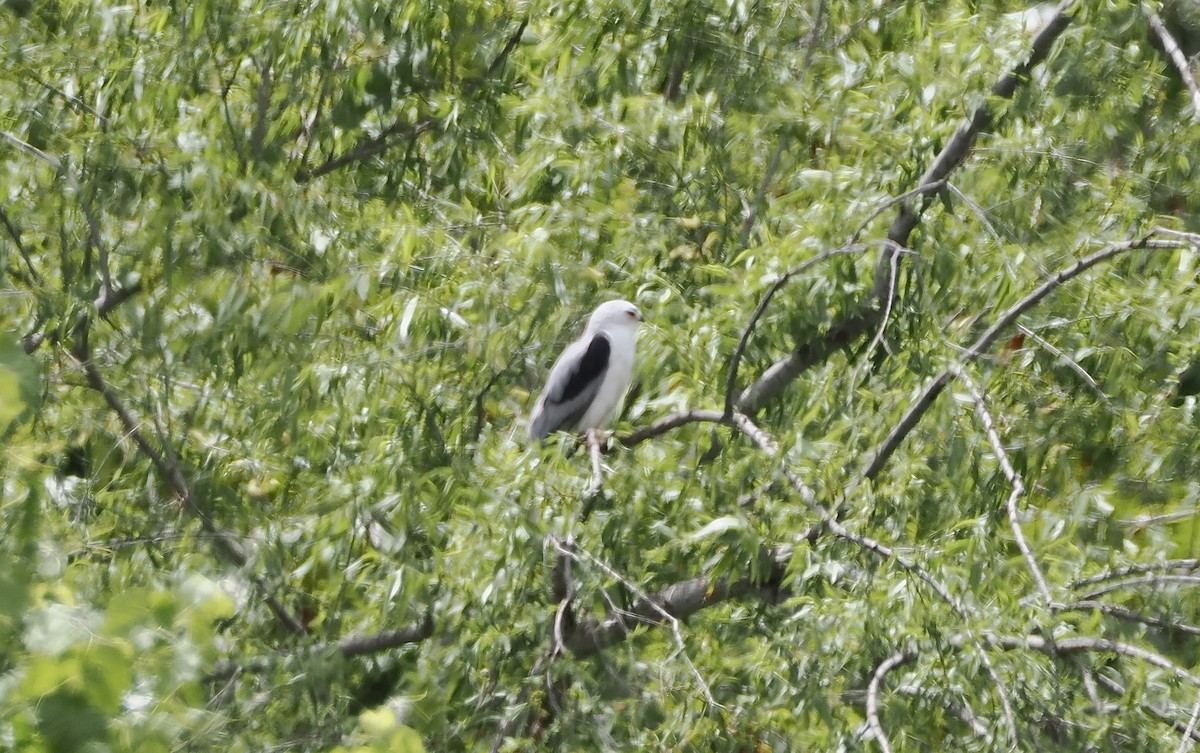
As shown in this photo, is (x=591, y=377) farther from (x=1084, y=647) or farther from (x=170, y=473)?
(x=1084, y=647)

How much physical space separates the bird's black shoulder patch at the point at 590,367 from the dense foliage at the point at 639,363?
2.70 feet

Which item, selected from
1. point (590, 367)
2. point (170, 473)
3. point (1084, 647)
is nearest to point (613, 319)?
point (590, 367)

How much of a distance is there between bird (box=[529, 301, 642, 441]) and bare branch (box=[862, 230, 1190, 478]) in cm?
235

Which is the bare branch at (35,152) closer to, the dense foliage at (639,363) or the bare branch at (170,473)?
the dense foliage at (639,363)

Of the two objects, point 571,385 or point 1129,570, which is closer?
point 1129,570

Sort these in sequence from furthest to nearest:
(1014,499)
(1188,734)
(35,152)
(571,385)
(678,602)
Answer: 1. (571,385)
2. (678,602)
3. (35,152)
4. (1014,499)
5. (1188,734)

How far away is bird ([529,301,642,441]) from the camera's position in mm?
6602

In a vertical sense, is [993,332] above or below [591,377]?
above

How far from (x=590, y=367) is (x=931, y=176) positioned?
2898 millimetres

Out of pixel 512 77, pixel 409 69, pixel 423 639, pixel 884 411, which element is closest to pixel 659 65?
pixel 512 77

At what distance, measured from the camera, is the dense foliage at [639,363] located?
13.1 feet

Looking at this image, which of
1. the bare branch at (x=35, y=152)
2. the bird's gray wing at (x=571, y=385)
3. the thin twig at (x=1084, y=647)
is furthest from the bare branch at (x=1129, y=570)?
the bare branch at (x=35, y=152)

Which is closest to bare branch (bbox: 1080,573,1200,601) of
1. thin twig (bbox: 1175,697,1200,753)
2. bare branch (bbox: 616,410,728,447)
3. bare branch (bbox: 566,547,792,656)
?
thin twig (bbox: 1175,697,1200,753)

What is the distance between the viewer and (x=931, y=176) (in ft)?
14.3
